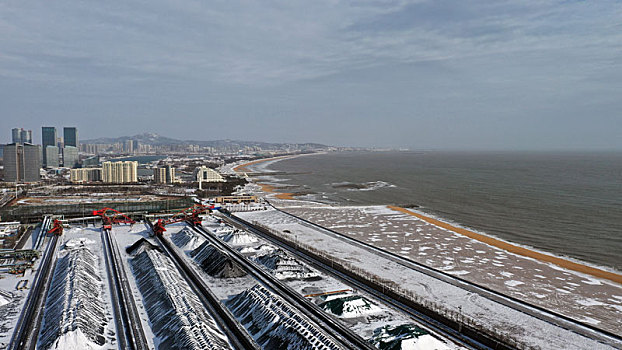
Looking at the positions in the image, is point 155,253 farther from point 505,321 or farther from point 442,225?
point 442,225

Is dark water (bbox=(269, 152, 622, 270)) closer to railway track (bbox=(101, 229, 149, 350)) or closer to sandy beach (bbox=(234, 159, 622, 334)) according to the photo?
sandy beach (bbox=(234, 159, 622, 334))

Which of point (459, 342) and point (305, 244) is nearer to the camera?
point (459, 342)

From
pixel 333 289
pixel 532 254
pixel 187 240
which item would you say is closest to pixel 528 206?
pixel 532 254

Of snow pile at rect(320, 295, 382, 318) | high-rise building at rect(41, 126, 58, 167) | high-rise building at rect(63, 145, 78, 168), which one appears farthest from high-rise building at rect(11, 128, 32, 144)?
snow pile at rect(320, 295, 382, 318)

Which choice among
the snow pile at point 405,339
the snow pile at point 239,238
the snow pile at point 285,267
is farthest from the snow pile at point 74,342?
the snow pile at point 239,238

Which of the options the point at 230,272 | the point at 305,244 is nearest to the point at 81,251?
the point at 230,272

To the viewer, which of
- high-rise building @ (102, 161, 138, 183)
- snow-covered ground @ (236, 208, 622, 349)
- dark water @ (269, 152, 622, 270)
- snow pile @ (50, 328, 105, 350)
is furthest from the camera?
high-rise building @ (102, 161, 138, 183)
